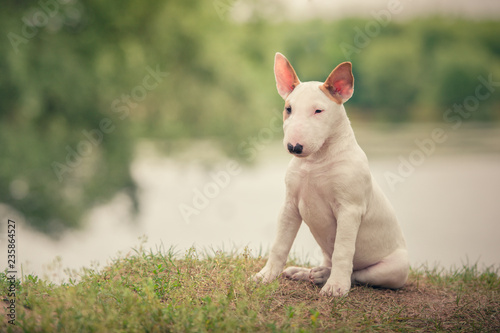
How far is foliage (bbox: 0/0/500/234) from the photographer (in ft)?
33.6

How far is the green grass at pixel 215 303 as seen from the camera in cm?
334

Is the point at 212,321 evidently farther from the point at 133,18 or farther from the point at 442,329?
the point at 133,18

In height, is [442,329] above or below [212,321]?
below

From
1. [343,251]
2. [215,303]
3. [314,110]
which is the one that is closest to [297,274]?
[343,251]

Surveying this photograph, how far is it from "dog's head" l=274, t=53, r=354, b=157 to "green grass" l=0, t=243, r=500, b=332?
1111 mm

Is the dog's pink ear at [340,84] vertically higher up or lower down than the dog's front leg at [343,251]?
higher up

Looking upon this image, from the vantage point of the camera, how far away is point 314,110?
377 centimetres

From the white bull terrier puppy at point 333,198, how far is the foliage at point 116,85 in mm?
5450

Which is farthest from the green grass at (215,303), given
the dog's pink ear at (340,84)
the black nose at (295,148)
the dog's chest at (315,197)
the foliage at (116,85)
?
the foliage at (116,85)

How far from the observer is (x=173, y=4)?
480 inches

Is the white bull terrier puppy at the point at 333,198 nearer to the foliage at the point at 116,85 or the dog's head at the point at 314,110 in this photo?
the dog's head at the point at 314,110

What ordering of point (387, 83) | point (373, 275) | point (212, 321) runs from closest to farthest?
1. point (212, 321)
2. point (373, 275)
3. point (387, 83)

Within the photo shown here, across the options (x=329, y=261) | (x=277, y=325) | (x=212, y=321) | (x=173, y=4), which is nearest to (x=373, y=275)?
(x=329, y=261)

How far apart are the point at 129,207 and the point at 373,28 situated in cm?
665
